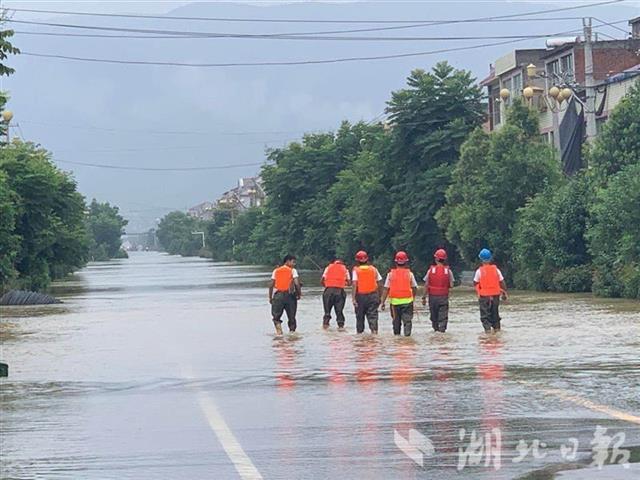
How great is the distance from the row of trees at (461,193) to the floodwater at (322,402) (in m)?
15.5

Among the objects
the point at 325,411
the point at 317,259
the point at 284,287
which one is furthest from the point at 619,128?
the point at 317,259

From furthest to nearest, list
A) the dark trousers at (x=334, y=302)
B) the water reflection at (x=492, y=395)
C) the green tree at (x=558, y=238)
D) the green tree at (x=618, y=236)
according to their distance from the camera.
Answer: the green tree at (x=558, y=238) < the green tree at (x=618, y=236) < the dark trousers at (x=334, y=302) < the water reflection at (x=492, y=395)

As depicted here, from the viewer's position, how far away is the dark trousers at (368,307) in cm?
2603

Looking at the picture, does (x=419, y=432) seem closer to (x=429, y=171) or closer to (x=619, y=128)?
(x=619, y=128)

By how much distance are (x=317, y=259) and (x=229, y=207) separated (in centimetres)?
9017

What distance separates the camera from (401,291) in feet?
81.9

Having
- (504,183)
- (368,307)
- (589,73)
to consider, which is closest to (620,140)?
(589,73)

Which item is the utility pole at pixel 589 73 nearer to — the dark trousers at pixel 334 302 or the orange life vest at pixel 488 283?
the dark trousers at pixel 334 302

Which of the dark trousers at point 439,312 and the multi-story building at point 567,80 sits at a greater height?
the multi-story building at point 567,80

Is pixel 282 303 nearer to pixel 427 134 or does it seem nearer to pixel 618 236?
pixel 618 236

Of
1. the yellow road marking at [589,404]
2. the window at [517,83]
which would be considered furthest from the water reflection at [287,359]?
the window at [517,83]

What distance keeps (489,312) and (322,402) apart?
36.4 ft

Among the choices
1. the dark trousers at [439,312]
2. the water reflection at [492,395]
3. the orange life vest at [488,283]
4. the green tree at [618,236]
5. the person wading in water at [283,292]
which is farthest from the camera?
the green tree at [618,236]

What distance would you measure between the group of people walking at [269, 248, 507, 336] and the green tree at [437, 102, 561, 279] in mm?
24357
